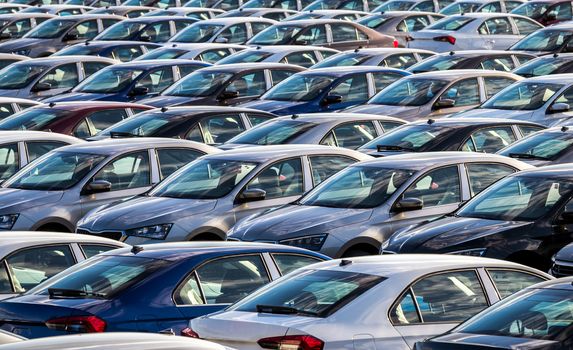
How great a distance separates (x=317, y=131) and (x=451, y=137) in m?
1.90

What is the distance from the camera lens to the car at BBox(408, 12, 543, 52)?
35.0 meters

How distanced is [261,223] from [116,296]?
15.0ft

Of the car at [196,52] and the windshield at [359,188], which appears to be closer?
the windshield at [359,188]

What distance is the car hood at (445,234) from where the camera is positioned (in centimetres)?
1420

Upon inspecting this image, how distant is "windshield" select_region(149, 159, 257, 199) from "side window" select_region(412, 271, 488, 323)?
6.45m

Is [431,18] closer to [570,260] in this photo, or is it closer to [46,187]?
[46,187]

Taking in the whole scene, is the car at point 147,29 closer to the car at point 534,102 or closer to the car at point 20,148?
the car at point 534,102

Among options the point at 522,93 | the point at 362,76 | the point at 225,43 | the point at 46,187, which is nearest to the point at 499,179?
the point at 46,187

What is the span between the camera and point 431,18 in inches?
1475

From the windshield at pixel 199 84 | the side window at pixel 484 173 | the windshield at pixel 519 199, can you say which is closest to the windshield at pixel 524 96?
the windshield at pixel 199 84

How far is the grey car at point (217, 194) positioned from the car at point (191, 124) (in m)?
3.35

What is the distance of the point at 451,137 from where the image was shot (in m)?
19.0

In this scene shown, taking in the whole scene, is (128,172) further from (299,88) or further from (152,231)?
(299,88)

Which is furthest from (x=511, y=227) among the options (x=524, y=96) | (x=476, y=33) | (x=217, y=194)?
(x=476, y=33)
